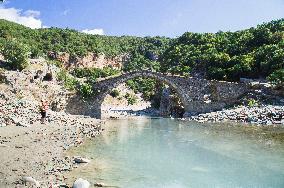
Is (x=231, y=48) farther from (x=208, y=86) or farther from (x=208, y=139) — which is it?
(x=208, y=139)

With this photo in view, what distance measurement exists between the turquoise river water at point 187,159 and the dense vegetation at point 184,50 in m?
22.0

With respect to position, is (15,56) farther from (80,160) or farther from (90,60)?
(90,60)

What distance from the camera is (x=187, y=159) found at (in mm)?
22922

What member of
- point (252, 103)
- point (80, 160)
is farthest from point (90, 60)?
point (80, 160)

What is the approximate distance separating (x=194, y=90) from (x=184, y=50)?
29460 millimetres

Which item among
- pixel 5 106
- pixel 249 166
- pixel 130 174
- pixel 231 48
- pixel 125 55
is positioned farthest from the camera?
pixel 125 55

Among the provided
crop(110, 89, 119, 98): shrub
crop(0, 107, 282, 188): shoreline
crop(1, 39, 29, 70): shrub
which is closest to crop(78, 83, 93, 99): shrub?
crop(1, 39, 29, 70): shrub

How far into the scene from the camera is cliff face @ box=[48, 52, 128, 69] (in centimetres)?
9424

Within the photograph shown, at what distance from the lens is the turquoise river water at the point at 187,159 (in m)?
17.9

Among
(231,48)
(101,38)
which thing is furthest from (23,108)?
(101,38)

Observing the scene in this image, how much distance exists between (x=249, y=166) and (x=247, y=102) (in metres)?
30.5

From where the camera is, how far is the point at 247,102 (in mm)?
50625

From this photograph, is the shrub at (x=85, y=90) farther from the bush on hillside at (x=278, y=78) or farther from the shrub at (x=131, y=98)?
the shrub at (x=131, y=98)

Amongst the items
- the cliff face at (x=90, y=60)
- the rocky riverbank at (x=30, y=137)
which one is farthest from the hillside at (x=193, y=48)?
the rocky riverbank at (x=30, y=137)
